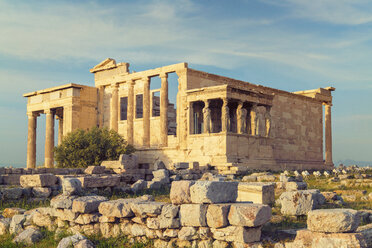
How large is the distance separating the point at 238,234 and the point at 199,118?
67.2 feet

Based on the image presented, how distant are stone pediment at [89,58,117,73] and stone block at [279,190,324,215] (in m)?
23.5

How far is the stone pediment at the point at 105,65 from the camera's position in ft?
102

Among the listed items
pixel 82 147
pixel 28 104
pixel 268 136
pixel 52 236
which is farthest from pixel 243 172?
pixel 28 104

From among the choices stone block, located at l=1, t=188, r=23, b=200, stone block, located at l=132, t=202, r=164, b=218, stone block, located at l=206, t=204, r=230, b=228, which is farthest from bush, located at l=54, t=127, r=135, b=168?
stone block, located at l=206, t=204, r=230, b=228

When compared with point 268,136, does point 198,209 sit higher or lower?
lower

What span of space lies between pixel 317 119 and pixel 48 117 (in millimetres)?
19271

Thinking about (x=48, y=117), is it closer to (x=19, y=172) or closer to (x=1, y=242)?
(x=19, y=172)

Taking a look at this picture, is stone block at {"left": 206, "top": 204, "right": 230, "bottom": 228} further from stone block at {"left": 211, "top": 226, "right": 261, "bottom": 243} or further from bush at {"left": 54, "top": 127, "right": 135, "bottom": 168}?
bush at {"left": 54, "top": 127, "right": 135, "bottom": 168}

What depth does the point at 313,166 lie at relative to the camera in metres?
30.1

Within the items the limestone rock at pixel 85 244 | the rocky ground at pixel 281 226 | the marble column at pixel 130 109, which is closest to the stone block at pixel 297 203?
the rocky ground at pixel 281 226

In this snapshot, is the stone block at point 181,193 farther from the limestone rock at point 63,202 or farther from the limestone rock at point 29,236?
the limestone rock at point 29,236

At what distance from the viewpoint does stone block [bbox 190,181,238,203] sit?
6.97 meters

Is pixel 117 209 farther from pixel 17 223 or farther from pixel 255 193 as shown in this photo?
pixel 255 193

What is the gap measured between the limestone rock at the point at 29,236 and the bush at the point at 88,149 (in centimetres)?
1545
